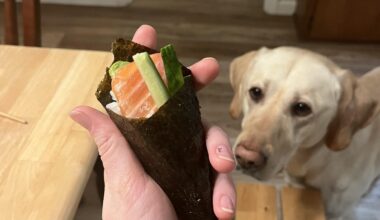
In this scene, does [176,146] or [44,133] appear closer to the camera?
[176,146]

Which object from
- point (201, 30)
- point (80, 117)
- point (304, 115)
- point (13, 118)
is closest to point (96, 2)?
point (201, 30)

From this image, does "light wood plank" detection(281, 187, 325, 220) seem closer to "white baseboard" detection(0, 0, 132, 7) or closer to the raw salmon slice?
the raw salmon slice

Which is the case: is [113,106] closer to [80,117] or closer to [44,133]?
[80,117]

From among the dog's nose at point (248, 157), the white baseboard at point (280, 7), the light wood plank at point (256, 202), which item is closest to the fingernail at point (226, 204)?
the dog's nose at point (248, 157)

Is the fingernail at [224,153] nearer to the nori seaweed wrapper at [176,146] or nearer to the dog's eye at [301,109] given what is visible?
the nori seaweed wrapper at [176,146]

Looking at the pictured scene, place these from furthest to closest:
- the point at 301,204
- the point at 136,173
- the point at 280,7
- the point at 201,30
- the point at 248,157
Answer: the point at 280,7
the point at 201,30
the point at 301,204
the point at 248,157
the point at 136,173

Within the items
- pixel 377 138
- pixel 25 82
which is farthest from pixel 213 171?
pixel 377 138

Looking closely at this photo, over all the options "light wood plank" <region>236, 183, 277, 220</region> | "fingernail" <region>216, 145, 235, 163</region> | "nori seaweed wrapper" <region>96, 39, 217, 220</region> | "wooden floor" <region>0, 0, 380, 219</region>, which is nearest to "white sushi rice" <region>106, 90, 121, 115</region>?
"nori seaweed wrapper" <region>96, 39, 217, 220</region>
